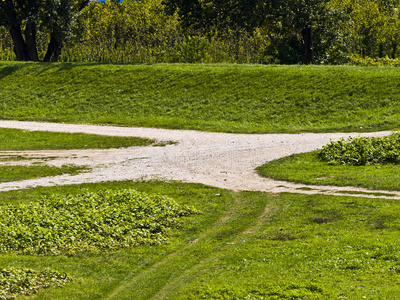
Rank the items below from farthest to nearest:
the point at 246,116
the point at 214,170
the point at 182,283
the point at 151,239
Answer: the point at 246,116, the point at 214,170, the point at 151,239, the point at 182,283

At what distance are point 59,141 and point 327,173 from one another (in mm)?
16148

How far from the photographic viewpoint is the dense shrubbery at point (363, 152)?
23234 mm

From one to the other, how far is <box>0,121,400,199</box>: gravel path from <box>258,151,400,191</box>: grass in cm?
56

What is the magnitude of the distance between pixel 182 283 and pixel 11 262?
13.2ft

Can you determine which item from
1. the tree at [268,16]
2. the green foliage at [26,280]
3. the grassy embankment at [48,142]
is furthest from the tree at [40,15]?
the green foliage at [26,280]

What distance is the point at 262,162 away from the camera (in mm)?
24609

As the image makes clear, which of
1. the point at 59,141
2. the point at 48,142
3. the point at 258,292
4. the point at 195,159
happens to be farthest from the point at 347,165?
the point at 48,142

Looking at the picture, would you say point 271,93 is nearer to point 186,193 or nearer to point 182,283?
point 186,193

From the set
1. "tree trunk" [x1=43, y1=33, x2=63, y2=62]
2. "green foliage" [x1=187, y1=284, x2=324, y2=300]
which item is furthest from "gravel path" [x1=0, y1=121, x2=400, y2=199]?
"tree trunk" [x1=43, y1=33, x2=63, y2=62]

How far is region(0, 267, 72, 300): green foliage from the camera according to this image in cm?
1084

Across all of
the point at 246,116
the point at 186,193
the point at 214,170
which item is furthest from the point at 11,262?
the point at 246,116

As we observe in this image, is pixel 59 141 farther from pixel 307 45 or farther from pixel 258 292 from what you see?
pixel 307 45

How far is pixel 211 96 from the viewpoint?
39000 mm

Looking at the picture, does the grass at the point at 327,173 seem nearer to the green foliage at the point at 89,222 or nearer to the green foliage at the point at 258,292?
the green foliage at the point at 89,222
